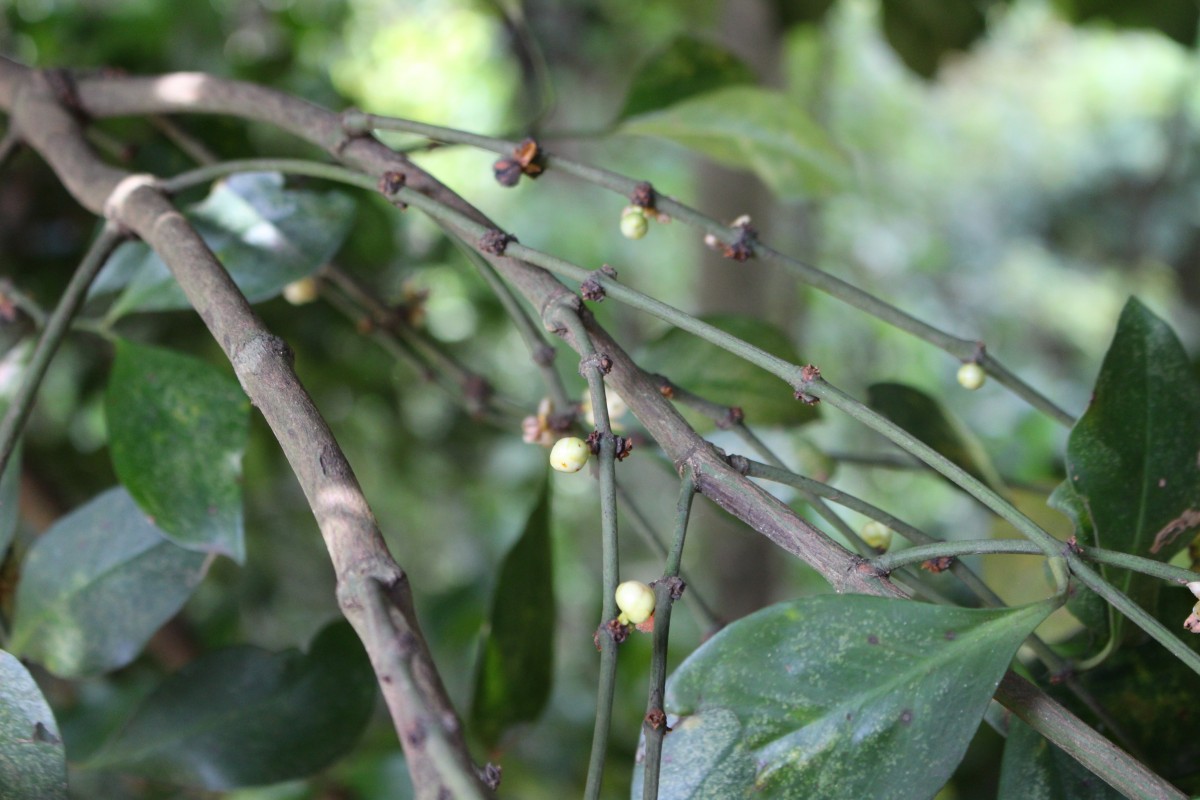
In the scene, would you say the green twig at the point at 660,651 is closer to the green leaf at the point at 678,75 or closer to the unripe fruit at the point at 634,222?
the unripe fruit at the point at 634,222

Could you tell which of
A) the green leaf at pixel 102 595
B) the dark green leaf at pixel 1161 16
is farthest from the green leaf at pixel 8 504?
the dark green leaf at pixel 1161 16

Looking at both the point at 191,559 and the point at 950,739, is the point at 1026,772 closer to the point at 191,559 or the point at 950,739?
the point at 950,739

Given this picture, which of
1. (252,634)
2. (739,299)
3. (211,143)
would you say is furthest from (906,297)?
(211,143)

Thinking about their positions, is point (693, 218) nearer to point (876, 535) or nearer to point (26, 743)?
point (876, 535)

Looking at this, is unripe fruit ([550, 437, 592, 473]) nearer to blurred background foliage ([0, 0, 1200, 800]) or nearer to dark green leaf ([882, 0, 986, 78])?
blurred background foliage ([0, 0, 1200, 800])

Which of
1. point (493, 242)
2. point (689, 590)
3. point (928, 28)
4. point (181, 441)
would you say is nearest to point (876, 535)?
point (689, 590)
